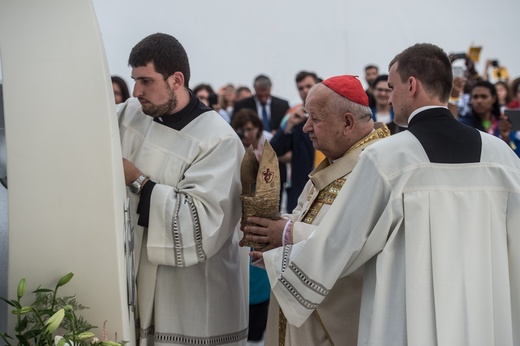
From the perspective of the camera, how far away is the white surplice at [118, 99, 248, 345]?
3328mm

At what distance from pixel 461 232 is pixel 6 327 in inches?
63.6

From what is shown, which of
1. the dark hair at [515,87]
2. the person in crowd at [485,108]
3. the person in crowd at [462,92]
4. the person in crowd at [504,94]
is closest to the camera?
the person in crowd at [462,92]

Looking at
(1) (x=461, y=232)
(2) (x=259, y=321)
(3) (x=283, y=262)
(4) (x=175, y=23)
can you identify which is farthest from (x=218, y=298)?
(4) (x=175, y=23)

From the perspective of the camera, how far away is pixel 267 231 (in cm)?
320

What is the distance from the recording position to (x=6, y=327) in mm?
2850

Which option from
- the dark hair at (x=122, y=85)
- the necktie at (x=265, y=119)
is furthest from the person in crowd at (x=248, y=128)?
the necktie at (x=265, y=119)

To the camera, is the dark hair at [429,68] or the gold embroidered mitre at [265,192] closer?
the dark hair at [429,68]

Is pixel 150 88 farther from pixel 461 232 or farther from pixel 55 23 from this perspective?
pixel 461 232

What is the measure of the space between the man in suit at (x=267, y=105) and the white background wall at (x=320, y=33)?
1.06m

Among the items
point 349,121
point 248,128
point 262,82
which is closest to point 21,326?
point 349,121

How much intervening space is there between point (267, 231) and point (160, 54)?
89 centimetres

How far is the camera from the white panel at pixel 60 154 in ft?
8.36

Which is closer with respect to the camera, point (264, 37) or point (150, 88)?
point (150, 88)

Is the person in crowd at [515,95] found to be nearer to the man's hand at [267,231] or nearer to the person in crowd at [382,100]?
the person in crowd at [382,100]
